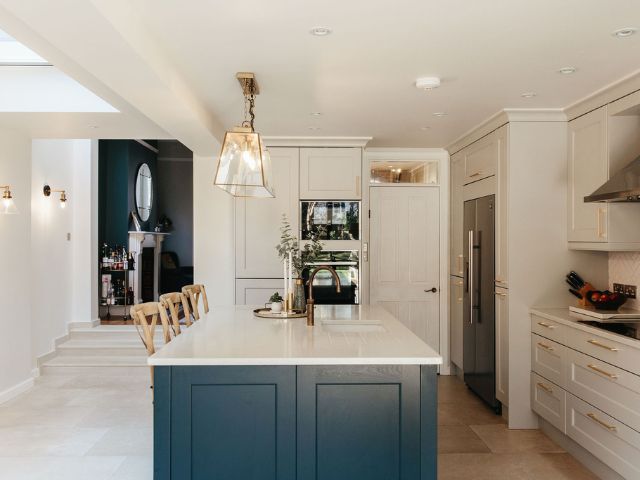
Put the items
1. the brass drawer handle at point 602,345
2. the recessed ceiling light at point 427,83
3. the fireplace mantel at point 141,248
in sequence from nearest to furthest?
the brass drawer handle at point 602,345
the recessed ceiling light at point 427,83
the fireplace mantel at point 141,248

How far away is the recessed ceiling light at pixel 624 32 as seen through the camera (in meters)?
2.59

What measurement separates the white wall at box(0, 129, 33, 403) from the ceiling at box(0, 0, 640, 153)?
5.42 feet

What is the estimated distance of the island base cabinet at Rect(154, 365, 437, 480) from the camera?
92.7 inches

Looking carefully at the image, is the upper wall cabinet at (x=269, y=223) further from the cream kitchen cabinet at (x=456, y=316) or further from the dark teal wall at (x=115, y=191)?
the dark teal wall at (x=115, y=191)

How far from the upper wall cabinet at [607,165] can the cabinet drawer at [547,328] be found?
0.60 metres

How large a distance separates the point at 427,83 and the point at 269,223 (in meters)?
2.40

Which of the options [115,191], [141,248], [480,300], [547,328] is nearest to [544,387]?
[547,328]

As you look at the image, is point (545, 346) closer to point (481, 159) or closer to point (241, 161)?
point (481, 159)

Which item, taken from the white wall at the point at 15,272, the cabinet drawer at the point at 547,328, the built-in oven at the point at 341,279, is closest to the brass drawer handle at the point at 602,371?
the cabinet drawer at the point at 547,328

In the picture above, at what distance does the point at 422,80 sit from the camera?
337 centimetres

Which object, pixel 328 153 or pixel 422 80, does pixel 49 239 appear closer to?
pixel 328 153

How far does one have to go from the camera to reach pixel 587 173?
3.91m

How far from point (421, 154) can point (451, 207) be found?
2.26 ft

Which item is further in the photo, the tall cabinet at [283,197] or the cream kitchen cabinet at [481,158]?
the tall cabinet at [283,197]
